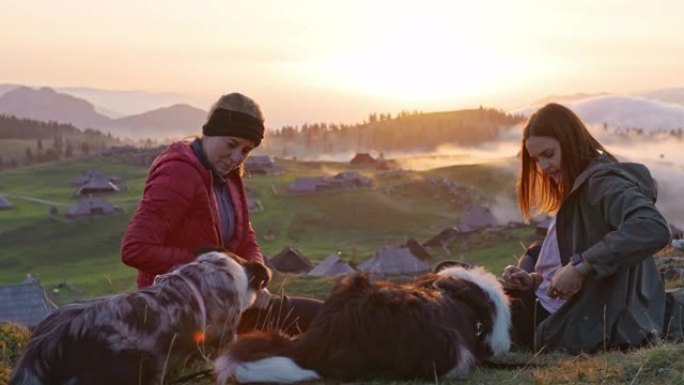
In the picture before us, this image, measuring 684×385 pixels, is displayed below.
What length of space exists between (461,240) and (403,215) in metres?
19.2

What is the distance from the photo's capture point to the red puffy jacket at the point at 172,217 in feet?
20.8

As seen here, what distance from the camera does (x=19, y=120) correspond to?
198375mm

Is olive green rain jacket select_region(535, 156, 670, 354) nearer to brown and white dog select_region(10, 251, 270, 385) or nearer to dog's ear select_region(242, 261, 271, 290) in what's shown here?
dog's ear select_region(242, 261, 271, 290)

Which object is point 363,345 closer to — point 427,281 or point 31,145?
point 427,281

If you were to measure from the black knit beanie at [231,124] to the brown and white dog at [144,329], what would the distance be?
1172mm

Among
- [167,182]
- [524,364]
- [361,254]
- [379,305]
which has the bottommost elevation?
[361,254]

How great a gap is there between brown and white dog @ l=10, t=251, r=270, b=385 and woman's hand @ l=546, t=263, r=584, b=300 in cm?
270

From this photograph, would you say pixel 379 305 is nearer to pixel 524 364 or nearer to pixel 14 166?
pixel 524 364

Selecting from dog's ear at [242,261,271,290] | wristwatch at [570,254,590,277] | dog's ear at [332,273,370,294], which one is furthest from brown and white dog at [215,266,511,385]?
wristwatch at [570,254,590,277]

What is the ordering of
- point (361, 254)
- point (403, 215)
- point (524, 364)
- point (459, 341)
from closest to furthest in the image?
point (459, 341) < point (524, 364) < point (361, 254) < point (403, 215)

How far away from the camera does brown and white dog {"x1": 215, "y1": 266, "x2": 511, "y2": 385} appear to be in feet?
18.1

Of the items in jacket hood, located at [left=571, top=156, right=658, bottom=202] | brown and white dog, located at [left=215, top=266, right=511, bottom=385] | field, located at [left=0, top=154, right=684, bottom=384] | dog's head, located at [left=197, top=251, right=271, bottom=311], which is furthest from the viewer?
field, located at [left=0, top=154, right=684, bottom=384]

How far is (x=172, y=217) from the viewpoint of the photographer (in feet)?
21.5

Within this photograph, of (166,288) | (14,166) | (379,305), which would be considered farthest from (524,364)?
(14,166)
